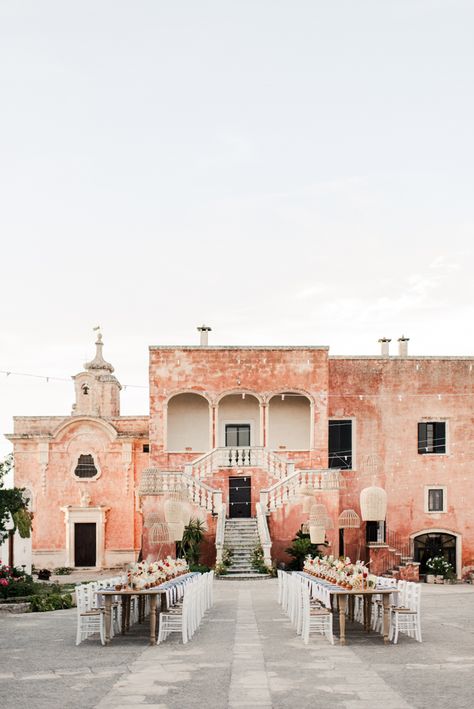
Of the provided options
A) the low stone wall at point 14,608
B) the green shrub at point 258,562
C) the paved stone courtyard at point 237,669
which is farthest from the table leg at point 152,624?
the green shrub at point 258,562

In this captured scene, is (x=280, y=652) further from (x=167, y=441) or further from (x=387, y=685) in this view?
(x=167, y=441)

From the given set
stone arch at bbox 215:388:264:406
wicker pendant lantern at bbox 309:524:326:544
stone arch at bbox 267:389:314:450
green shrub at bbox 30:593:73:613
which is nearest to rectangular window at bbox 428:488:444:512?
stone arch at bbox 267:389:314:450

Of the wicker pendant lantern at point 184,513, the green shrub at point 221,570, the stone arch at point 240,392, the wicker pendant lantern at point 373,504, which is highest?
the stone arch at point 240,392

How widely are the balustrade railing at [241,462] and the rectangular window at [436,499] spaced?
5.56 metres

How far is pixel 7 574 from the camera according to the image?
66.1ft

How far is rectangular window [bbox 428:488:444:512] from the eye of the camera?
3145 centimetres

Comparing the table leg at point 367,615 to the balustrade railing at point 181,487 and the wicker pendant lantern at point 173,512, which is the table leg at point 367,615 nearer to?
the wicker pendant lantern at point 173,512

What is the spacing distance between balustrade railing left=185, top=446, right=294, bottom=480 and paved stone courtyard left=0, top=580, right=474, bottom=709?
531 inches

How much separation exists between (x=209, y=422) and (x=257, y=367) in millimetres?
2520

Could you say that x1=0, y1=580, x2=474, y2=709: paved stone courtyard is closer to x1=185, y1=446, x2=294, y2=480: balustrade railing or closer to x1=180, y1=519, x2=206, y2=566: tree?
x1=180, y1=519, x2=206, y2=566: tree

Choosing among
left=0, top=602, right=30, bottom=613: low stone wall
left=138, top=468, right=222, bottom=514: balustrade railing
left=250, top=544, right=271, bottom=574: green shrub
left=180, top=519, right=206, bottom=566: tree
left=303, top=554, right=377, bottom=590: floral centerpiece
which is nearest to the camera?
left=303, top=554, right=377, bottom=590: floral centerpiece

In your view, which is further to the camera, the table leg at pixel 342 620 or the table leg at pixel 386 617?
the table leg at pixel 386 617

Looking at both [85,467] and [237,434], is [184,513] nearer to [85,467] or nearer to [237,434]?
[237,434]

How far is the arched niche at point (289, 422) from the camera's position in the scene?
3194 centimetres
